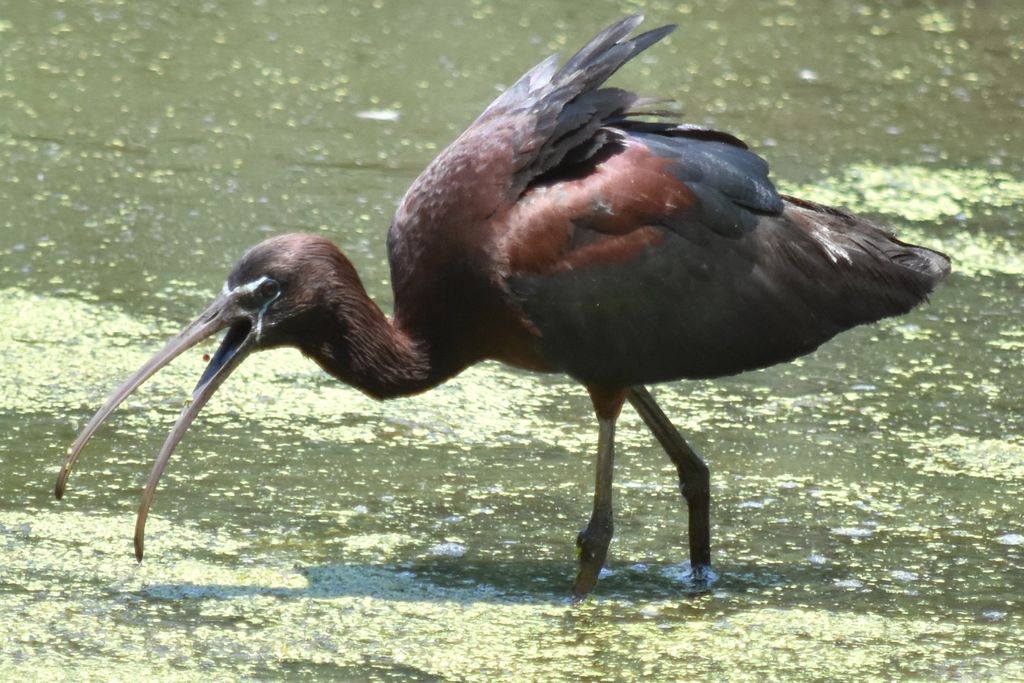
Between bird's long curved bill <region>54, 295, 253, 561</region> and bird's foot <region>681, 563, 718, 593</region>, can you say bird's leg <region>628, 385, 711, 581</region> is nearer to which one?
bird's foot <region>681, 563, 718, 593</region>

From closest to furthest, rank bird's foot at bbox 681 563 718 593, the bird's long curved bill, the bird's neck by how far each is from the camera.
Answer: the bird's long curved bill
the bird's neck
bird's foot at bbox 681 563 718 593

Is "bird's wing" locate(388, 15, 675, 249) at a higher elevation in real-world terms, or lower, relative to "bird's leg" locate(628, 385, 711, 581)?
higher

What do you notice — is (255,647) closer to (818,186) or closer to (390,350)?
(390,350)

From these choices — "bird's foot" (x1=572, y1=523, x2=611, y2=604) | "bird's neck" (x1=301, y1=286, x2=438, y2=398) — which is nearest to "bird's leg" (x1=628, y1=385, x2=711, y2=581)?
"bird's foot" (x1=572, y1=523, x2=611, y2=604)

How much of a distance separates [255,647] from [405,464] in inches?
53.1

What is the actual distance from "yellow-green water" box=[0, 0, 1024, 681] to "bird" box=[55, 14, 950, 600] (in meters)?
0.32

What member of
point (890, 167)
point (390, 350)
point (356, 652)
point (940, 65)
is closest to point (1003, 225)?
point (890, 167)

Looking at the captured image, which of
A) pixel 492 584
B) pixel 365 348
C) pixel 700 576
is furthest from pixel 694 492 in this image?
pixel 365 348

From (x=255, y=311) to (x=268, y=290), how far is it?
0.07 meters

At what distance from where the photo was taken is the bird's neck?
15.4 feet

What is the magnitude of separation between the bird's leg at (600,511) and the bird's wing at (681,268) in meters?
0.07

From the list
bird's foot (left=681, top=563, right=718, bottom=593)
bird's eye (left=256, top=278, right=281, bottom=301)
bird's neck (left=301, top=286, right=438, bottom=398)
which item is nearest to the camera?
bird's eye (left=256, top=278, right=281, bottom=301)

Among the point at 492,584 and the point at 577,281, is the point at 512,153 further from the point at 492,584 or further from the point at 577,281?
the point at 492,584

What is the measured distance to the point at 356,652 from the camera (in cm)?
435
